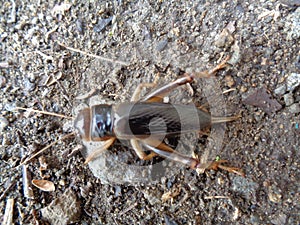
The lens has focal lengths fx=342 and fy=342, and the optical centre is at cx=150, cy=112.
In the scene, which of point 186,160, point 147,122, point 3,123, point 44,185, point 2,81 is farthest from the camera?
point 2,81

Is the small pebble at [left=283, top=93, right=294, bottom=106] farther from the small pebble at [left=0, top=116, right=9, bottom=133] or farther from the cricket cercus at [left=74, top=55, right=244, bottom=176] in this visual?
the small pebble at [left=0, top=116, right=9, bottom=133]

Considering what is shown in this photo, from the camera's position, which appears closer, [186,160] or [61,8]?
[186,160]

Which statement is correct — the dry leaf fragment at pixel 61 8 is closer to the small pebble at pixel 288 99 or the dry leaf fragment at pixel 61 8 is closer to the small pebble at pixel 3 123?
the small pebble at pixel 3 123

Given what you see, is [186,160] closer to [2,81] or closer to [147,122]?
[147,122]

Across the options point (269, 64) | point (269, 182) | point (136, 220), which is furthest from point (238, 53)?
point (136, 220)

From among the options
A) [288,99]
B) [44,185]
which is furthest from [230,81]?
[44,185]

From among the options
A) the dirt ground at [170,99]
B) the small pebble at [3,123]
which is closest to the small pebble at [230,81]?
the dirt ground at [170,99]

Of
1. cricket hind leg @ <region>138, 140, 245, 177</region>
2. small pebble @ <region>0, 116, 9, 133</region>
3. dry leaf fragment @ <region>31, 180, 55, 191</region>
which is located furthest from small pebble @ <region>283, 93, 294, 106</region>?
small pebble @ <region>0, 116, 9, 133</region>
